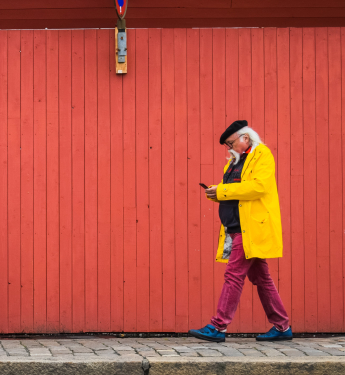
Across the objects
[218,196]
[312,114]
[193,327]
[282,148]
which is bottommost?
[193,327]

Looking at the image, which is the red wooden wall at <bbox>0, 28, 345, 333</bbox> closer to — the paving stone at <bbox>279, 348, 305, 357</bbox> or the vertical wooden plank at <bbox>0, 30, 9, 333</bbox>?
the vertical wooden plank at <bbox>0, 30, 9, 333</bbox>

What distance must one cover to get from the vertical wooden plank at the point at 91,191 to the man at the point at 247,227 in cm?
118

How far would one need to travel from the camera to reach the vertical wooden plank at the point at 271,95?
17.3 ft

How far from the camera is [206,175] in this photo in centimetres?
527

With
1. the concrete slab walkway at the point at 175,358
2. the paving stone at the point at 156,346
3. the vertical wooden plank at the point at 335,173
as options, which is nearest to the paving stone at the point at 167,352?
the concrete slab walkway at the point at 175,358

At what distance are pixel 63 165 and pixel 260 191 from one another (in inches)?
75.1

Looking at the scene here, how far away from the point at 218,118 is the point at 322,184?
45.1 inches

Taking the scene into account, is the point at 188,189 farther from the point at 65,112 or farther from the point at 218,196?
the point at 65,112

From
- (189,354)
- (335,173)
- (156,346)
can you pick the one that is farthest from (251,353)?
(335,173)

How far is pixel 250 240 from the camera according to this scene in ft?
14.3

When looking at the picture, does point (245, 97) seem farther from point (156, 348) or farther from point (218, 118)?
point (156, 348)

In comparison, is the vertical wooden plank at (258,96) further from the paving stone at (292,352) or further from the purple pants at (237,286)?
the paving stone at (292,352)

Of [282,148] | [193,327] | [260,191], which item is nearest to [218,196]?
[260,191]
